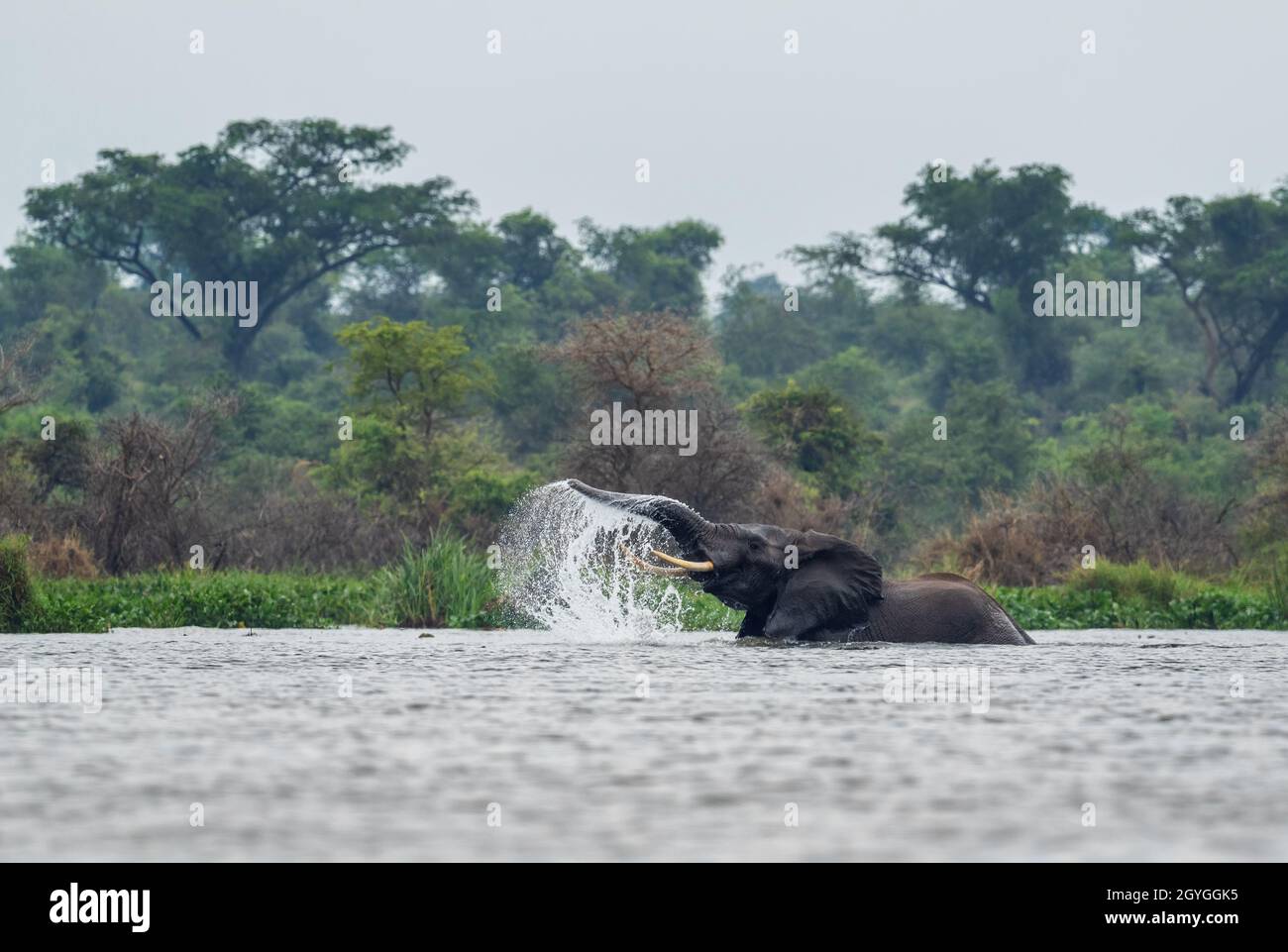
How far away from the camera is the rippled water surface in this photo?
8000mm

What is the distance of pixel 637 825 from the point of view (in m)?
8.23

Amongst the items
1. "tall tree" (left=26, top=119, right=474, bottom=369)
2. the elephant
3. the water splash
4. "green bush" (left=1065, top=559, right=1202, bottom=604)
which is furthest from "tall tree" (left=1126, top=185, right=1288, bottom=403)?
the elephant

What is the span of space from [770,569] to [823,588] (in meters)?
0.52

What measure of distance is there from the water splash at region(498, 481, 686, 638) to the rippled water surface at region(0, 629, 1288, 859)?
5134 millimetres

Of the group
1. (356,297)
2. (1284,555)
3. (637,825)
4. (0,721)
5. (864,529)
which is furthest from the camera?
(356,297)

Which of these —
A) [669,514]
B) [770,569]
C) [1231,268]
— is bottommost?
[770,569]

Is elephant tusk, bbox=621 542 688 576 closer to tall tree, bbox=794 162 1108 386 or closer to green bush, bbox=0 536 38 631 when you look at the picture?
green bush, bbox=0 536 38 631

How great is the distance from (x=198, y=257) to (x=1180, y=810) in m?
60.8

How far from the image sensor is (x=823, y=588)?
19219mm

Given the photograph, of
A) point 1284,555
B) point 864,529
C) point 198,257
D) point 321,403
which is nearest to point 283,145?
point 198,257

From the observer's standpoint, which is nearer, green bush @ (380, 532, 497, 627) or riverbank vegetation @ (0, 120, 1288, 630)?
green bush @ (380, 532, 497, 627)

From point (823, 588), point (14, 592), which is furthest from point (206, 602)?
point (823, 588)

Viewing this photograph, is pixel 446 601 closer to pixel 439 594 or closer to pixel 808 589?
pixel 439 594
